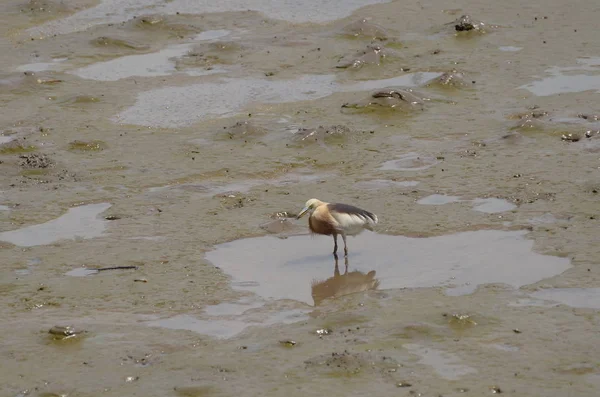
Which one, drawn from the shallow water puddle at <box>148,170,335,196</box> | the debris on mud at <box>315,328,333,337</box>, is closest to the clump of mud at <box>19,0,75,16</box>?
the shallow water puddle at <box>148,170,335,196</box>

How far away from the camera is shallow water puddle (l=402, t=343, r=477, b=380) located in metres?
9.09

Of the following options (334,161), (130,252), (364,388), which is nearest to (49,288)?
(130,252)

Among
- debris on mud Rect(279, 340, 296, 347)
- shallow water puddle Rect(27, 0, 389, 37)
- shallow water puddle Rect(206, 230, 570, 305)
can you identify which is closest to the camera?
debris on mud Rect(279, 340, 296, 347)

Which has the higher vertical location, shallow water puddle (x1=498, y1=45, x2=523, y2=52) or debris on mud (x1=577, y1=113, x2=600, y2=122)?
shallow water puddle (x1=498, y1=45, x2=523, y2=52)

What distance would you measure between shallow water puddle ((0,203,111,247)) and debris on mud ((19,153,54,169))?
1.61 m

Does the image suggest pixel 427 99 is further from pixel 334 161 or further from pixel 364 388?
pixel 364 388

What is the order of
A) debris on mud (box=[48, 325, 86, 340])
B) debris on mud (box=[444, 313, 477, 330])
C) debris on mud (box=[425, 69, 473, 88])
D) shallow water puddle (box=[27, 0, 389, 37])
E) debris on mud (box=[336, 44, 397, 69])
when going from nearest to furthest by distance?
debris on mud (box=[444, 313, 477, 330]) < debris on mud (box=[48, 325, 86, 340]) < debris on mud (box=[425, 69, 473, 88]) < debris on mud (box=[336, 44, 397, 69]) < shallow water puddle (box=[27, 0, 389, 37])

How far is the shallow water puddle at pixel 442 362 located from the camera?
909cm

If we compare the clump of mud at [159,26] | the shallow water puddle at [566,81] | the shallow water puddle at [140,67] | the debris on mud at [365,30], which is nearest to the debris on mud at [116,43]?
the shallow water puddle at [140,67]

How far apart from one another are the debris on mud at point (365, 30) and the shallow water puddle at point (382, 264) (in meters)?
8.20

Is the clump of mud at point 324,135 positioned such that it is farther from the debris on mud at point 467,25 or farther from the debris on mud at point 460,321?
the debris on mud at point 460,321

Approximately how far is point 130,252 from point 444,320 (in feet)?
12.7

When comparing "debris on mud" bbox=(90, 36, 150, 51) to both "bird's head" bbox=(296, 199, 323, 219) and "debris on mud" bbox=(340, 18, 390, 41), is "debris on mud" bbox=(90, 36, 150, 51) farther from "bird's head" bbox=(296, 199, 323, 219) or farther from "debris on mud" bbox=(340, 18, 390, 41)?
"bird's head" bbox=(296, 199, 323, 219)

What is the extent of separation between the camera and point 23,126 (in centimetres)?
1661
